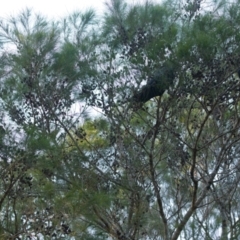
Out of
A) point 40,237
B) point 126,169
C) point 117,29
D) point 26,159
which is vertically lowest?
point 40,237

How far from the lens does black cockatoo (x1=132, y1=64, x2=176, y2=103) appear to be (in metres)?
2.62

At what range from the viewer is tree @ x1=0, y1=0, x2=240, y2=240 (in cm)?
256

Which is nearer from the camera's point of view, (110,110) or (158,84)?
(158,84)

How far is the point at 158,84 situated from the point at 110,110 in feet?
1.38

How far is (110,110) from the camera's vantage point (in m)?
2.99

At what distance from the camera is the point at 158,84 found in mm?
2670

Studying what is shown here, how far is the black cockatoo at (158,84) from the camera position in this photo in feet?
8.61

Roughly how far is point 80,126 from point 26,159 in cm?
84

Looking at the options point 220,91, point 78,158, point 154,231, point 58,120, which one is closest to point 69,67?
point 58,120

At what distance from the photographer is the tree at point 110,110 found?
2.56 metres

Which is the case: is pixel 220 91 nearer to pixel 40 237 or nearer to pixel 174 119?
pixel 174 119

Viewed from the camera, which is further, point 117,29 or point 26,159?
point 117,29

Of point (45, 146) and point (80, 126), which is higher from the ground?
point (80, 126)

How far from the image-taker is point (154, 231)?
159 inches
